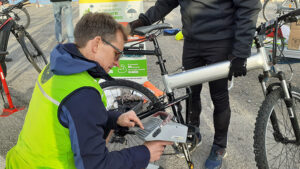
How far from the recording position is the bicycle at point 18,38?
11.2 ft

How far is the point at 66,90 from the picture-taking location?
3.55 feet

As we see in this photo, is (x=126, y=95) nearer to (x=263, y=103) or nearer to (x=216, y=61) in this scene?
(x=216, y=61)

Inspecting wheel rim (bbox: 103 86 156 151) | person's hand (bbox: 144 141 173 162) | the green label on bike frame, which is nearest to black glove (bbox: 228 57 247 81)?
person's hand (bbox: 144 141 173 162)

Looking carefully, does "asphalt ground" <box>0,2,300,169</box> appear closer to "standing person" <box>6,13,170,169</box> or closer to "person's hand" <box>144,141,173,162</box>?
"person's hand" <box>144,141,173,162</box>

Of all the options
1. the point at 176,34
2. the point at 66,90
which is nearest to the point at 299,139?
the point at 66,90

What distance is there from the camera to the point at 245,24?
1660 millimetres

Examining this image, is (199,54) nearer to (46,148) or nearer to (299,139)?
(299,139)

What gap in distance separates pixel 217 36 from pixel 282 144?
1017 millimetres

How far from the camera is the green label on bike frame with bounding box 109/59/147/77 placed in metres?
3.43

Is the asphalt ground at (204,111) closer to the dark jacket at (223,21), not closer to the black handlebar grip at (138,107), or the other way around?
the black handlebar grip at (138,107)

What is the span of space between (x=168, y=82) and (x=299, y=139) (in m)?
1.05

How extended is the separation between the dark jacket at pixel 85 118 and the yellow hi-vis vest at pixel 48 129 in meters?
0.04

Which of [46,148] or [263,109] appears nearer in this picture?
[46,148]

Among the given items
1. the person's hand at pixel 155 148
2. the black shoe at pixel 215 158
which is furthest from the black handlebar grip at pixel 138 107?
the black shoe at pixel 215 158
